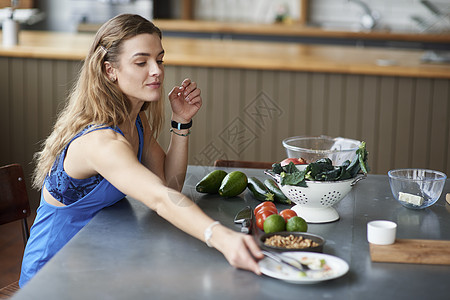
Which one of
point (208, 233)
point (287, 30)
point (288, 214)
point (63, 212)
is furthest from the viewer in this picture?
point (287, 30)

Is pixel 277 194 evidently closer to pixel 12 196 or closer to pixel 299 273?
pixel 299 273

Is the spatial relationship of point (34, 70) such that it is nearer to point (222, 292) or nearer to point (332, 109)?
point (332, 109)

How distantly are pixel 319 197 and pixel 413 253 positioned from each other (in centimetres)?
36

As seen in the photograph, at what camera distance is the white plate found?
1431mm

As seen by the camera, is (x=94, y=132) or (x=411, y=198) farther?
(x=411, y=198)

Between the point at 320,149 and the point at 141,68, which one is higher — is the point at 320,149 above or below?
below

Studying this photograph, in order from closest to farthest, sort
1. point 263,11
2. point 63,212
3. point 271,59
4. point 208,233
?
point 208,233, point 63,212, point 271,59, point 263,11

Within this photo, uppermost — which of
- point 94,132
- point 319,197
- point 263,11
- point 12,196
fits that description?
point 263,11

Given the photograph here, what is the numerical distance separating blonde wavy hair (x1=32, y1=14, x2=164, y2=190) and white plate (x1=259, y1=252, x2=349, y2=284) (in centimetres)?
77

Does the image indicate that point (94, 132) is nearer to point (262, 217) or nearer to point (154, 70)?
point (154, 70)

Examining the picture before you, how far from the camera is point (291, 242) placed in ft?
5.37

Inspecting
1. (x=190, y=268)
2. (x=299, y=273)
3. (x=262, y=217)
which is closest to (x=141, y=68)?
(x=262, y=217)

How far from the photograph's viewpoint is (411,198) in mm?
2084

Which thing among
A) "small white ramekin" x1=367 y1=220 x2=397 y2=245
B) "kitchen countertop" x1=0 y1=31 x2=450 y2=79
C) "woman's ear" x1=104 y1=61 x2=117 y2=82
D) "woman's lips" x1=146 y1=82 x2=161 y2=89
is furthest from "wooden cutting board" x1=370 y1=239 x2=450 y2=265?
"kitchen countertop" x1=0 y1=31 x2=450 y2=79
